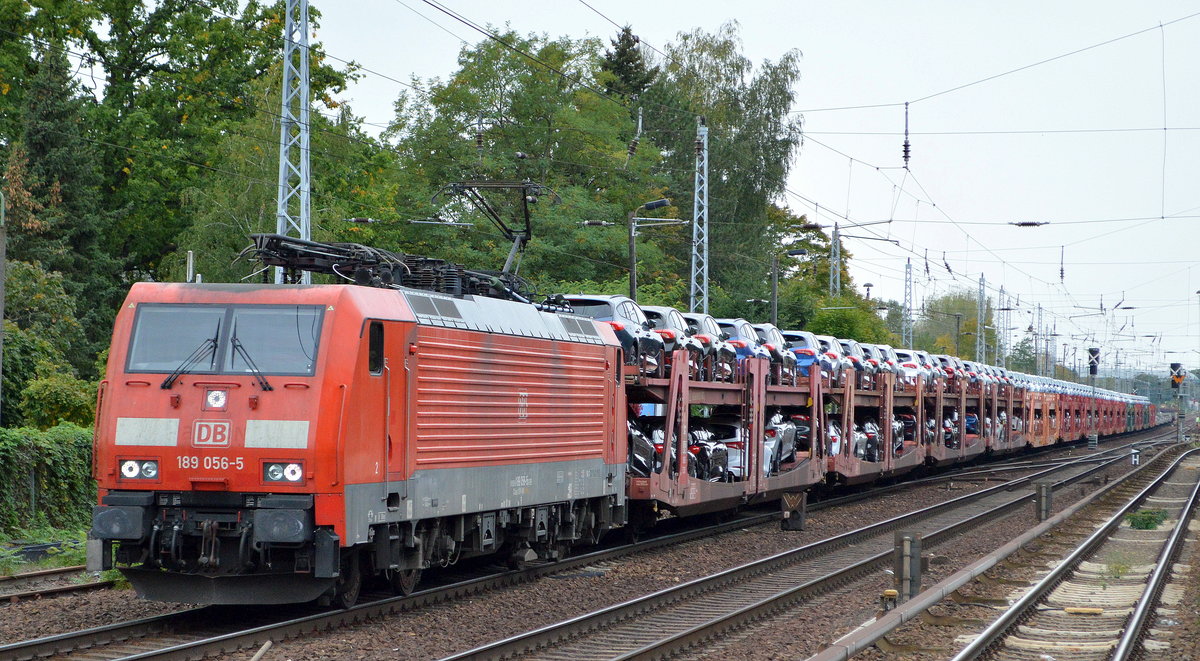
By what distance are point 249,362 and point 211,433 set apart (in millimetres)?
672

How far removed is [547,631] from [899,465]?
22.1 meters

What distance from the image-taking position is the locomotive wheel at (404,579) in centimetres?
1286

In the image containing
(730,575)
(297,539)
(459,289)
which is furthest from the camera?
(730,575)

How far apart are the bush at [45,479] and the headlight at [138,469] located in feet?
27.1

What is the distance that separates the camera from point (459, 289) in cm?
1387

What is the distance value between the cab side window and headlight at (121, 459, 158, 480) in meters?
1.96

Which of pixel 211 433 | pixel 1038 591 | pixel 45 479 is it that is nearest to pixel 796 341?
pixel 1038 591

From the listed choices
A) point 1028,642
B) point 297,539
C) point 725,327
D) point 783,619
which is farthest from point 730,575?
point 725,327

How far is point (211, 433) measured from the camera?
1113 cm

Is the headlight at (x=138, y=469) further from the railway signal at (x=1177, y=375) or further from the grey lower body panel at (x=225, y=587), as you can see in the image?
the railway signal at (x=1177, y=375)

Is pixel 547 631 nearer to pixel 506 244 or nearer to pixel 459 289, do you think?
pixel 459 289

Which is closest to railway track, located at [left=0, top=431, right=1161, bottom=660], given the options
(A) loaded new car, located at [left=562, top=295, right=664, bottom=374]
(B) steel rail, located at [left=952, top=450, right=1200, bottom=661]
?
(A) loaded new car, located at [left=562, top=295, right=664, bottom=374]

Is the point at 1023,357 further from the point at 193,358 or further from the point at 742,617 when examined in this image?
the point at 193,358

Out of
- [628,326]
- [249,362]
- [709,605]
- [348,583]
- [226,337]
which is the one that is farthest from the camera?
[628,326]
